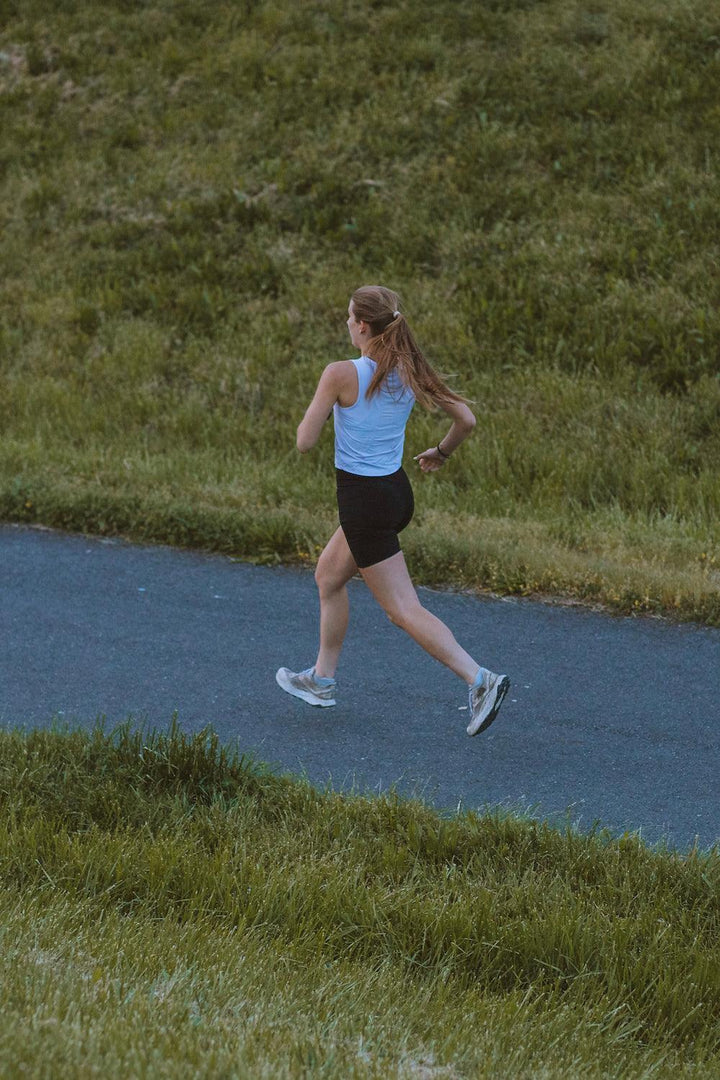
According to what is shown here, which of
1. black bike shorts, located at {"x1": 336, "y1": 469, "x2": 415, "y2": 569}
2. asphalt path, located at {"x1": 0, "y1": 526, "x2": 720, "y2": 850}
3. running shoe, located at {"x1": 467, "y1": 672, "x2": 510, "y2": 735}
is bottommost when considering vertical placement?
asphalt path, located at {"x1": 0, "y1": 526, "x2": 720, "y2": 850}

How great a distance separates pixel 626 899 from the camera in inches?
154

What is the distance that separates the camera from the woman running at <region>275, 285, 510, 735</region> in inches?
204

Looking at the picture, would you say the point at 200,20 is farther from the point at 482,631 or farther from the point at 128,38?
the point at 482,631

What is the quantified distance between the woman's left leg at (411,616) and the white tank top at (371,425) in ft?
1.43

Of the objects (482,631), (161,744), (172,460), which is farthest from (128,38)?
(161,744)

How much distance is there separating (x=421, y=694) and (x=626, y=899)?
224cm

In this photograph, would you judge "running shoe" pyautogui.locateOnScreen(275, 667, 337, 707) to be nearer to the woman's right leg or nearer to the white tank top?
the woman's right leg

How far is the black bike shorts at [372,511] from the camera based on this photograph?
5.33 m

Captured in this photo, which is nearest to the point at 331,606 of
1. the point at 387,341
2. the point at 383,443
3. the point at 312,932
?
the point at 383,443

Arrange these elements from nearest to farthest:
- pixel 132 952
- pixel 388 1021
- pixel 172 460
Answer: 1. pixel 388 1021
2. pixel 132 952
3. pixel 172 460

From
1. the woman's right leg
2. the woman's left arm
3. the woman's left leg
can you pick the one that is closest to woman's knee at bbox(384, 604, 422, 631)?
the woman's left leg

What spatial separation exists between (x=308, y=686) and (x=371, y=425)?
1360mm

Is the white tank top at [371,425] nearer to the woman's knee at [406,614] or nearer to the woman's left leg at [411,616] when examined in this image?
the woman's left leg at [411,616]

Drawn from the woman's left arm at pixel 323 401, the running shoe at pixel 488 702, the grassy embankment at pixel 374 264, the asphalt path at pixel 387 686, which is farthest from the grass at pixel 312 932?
the grassy embankment at pixel 374 264
